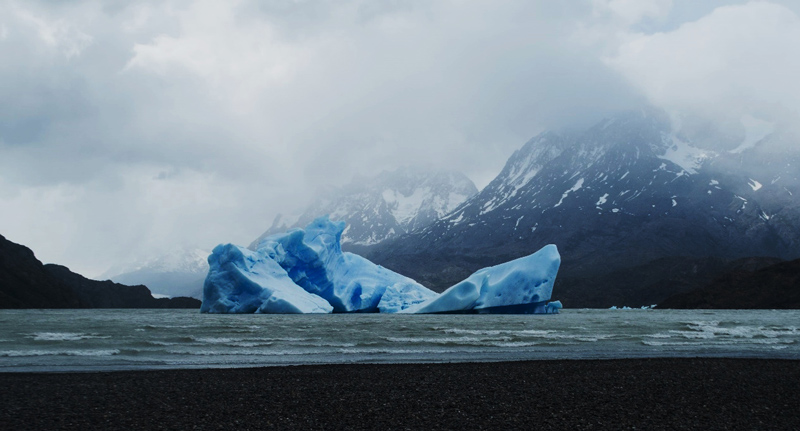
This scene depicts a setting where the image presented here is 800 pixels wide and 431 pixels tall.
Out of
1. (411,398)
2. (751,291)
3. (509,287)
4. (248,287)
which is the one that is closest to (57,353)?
(411,398)

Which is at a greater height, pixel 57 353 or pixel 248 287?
pixel 248 287

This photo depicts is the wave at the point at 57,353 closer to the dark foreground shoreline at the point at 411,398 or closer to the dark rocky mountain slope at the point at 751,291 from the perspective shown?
the dark foreground shoreline at the point at 411,398

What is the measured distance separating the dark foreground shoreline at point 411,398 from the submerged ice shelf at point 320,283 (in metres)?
36.4

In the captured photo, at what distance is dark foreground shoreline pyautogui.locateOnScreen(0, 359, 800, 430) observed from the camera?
8.29 meters

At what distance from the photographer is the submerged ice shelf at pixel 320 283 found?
163 feet

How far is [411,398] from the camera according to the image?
10.1 metres

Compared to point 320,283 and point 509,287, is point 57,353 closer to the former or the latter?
point 509,287

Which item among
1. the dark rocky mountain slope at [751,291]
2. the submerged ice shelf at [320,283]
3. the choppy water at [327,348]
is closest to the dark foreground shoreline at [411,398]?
the choppy water at [327,348]

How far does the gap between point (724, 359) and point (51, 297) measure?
10861 centimetres

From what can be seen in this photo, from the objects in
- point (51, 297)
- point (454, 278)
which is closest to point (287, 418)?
point (51, 297)

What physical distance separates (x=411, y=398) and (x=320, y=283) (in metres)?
50.2

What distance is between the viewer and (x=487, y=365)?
1500cm

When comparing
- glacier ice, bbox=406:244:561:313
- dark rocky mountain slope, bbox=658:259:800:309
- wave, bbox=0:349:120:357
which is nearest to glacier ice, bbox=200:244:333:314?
glacier ice, bbox=406:244:561:313

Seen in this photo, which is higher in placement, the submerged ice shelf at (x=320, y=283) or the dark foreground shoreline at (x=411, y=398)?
the submerged ice shelf at (x=320, y=283)
